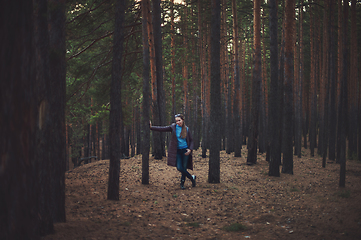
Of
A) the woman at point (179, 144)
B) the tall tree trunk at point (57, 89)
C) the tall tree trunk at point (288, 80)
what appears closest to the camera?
the tall tree trunk at point (57, 89)

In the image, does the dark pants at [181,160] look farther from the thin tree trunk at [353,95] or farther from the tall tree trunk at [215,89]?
the thin tree trunk at [353,95]

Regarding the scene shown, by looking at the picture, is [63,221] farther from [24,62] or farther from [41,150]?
[24,62]

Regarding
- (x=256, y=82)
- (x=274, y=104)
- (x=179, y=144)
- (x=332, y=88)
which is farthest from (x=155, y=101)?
(x=332, y=88)

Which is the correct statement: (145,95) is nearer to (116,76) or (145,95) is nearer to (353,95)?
(116,76)

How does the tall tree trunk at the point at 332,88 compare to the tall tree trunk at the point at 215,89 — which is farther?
the tall tree trunk at the point at 332,88

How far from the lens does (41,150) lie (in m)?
4.30

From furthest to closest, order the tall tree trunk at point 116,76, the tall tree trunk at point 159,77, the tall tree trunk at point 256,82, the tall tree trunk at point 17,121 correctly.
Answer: the tall tree trunk at point 256,82 < the tall tree trunk at point 159,77 < the tall tree trunk at point 116,76 < the tall tree trunk at point 17,121

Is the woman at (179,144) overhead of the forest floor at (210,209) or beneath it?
overhead

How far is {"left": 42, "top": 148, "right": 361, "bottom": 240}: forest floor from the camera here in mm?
5176

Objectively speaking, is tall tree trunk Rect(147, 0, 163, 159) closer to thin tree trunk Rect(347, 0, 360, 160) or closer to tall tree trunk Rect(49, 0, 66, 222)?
tall tree trunk Rect(49, 0, 66, 222)

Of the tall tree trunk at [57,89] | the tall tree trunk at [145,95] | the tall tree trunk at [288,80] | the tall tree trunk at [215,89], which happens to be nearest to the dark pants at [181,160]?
the tall tree trunk at [145,95]

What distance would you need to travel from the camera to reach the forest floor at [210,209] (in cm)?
518

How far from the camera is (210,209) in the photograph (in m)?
6.99

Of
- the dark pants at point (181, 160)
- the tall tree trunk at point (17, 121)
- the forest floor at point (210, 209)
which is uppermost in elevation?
the tall tree trunk at point (17, 121)
